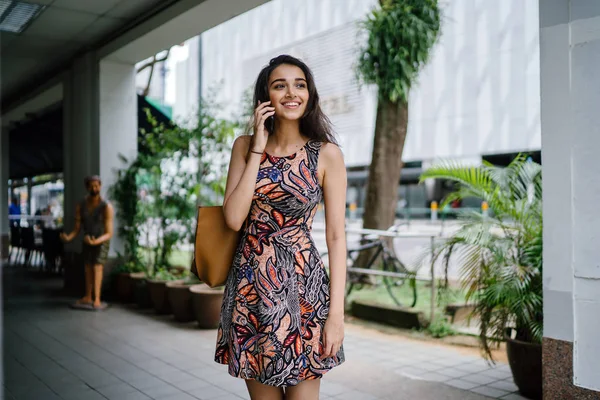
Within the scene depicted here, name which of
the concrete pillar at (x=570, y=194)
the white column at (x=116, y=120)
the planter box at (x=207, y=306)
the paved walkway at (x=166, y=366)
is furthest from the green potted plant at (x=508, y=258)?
the white column at (x=116, y=120)

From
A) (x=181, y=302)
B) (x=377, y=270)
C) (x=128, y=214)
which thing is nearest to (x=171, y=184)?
(x=128, y=214)

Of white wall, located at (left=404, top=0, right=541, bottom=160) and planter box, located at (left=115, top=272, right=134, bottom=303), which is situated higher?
white wall, located at (left=404, top=0, right=541, bottom=160)

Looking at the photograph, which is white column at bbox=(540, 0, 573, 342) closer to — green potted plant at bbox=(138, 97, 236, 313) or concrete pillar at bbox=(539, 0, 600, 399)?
concrete pillar at bbox=(539, 0, 600, 399)

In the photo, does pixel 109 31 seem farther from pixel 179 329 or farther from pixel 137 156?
pixel 179 329

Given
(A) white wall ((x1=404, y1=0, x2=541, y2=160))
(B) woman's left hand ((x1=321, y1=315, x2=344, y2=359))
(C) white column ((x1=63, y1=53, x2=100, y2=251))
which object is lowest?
(B) woman's left hand ((x1=321, y1=315, x2=344, y2=359))

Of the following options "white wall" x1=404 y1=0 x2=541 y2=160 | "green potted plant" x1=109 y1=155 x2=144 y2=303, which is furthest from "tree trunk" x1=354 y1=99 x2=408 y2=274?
"white wall" x1=404 y1=0 x2=541 y2=160

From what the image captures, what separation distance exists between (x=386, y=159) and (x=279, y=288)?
22.1 feet

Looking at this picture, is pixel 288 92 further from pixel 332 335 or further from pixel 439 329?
pixel 439 329

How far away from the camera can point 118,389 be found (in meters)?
4.05

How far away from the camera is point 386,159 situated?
27.7 feet

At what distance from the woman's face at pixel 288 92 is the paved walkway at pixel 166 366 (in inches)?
99.6

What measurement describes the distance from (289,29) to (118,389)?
3007 centimetres

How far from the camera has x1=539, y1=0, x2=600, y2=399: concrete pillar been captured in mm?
2895

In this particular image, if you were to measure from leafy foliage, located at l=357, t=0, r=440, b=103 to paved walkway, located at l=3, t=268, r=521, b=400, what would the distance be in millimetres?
3735
